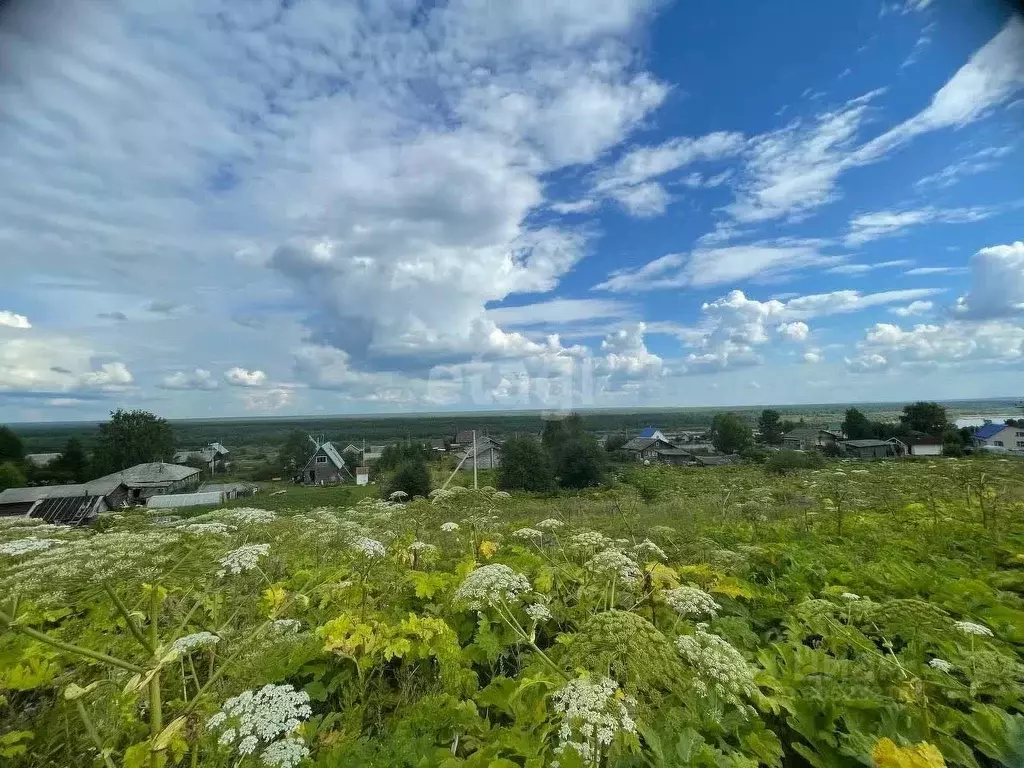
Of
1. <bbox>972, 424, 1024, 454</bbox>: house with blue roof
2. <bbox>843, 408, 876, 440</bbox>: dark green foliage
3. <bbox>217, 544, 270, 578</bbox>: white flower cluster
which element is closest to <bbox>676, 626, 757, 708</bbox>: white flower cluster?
<bbox>217, 544, 270, 578</bbox>: white flower cluster

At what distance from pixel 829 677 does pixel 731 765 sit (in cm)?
78

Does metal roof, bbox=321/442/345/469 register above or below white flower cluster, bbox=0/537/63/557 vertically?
below

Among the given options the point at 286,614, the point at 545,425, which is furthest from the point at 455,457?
the point at 286,614

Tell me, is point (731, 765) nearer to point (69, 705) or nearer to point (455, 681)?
point (455, 681)

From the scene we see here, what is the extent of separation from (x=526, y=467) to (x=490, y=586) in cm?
2201

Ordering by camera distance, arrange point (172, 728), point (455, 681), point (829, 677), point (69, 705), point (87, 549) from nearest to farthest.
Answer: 1. point (172, 728)
2. point (69, 705)
3. point (829, 677)
4. point (455, 681)
5. point (87, 549)

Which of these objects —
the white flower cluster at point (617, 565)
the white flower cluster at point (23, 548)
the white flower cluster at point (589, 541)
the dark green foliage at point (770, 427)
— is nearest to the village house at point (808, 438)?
the dark green foliage at point (770, 427)

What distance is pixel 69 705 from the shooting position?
1.41 meters

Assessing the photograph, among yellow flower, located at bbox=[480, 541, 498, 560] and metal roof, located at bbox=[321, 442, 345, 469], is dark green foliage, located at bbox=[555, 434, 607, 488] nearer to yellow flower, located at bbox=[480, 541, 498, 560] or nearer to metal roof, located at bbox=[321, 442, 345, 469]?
metal roof, located at bbox=[321, 442, 345, 469]

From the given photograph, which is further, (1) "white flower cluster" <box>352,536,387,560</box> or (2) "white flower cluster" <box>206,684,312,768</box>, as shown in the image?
(1) "white flower cluster" <box>352,536,387,560</box>

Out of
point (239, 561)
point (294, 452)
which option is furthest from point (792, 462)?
point (239, 561)

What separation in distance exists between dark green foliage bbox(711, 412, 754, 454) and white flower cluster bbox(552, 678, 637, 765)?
30652mm

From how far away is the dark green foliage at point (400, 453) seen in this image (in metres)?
27.2

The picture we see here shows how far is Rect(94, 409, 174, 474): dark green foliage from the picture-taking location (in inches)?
409
